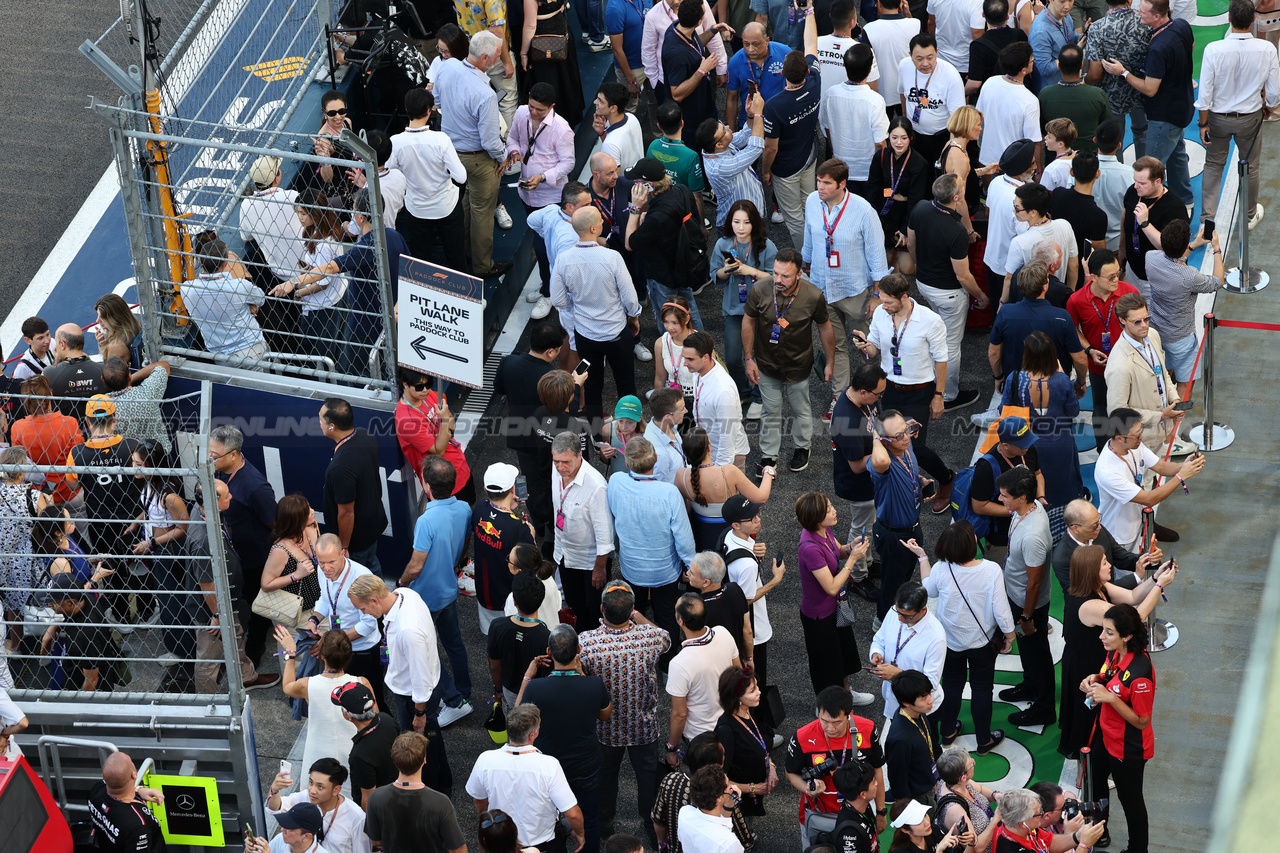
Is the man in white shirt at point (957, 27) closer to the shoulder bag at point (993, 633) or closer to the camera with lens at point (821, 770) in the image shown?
the shoulder bag at point (993, 633)

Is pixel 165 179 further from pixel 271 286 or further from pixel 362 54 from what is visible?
pixel 362 54

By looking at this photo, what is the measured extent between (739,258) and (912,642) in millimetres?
3802

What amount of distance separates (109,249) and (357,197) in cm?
478

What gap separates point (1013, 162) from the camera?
36.6 feet

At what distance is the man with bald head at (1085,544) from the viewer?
340 inches

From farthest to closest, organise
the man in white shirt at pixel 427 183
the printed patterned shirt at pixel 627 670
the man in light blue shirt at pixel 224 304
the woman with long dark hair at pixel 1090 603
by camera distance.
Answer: the man in white shirt at pixel 427 183 < the man in light blue shirt at pixel 224 304 < the woman with long dark hair at pixel 1090 603 < the printed patterned shirt at pixel 627 670

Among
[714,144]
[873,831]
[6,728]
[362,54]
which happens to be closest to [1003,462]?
[873,831]

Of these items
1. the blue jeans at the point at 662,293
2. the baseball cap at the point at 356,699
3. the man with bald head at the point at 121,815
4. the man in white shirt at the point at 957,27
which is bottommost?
the man with bald head at the point at 121,815

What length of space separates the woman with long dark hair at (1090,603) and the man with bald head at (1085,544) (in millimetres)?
125

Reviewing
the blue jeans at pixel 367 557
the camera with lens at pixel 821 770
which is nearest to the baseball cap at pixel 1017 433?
the camera with lens at pixel 821 770

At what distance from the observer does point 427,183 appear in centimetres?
1163

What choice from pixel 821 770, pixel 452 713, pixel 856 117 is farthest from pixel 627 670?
pixel 856 117

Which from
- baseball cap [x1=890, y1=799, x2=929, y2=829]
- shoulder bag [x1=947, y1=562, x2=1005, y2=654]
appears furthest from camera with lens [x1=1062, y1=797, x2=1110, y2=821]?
A: shoulder bag [x1=947, y1=562, x2=1005, y2=654]

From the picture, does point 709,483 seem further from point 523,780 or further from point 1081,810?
point 1081,810
